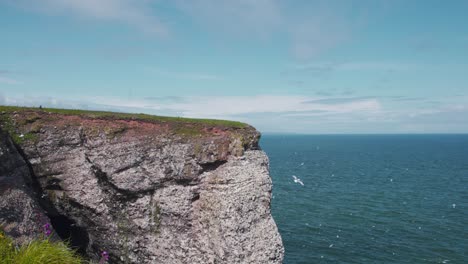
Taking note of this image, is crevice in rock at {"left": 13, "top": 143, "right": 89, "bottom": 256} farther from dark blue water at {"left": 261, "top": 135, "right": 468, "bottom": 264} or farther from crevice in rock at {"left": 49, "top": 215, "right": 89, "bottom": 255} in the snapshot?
dark blue water at {"left": 261, "top": 135, "right": 468, "bottom": 264}

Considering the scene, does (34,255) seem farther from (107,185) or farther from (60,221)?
(60,221)

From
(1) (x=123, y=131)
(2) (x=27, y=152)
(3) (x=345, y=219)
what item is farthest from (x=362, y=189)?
(2) (x=27, y=152)

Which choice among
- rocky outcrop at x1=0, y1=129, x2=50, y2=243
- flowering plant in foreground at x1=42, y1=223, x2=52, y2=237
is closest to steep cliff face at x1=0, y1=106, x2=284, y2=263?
rocky outcrop at x1=0, y1=129, x2=50, y2=243

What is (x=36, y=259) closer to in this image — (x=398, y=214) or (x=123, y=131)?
(x=123, y=131)

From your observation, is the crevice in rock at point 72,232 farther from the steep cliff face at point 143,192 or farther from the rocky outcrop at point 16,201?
the rocky outcrop at point 16,201

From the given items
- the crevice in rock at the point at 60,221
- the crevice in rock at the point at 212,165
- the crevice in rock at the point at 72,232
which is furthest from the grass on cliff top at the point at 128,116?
the crevice in rock at the point at 72,232

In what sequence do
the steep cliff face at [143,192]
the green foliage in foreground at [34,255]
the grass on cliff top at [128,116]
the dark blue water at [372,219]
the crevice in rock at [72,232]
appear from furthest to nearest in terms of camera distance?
the dark blue water at [372,219], the crevice in rock at [72,232], the grass on cliff top at [128,116], the steep cliff face at [143,192], the green foliage in foreground at [34,255]
